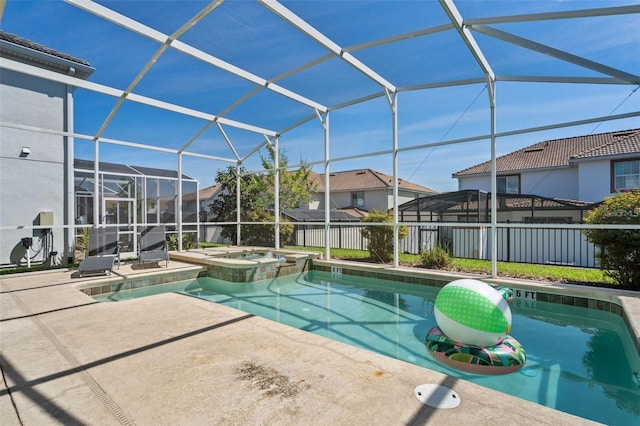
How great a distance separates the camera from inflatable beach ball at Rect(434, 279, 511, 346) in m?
3.00

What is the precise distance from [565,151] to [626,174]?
381 centimetres

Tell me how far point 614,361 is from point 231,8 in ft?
22.8

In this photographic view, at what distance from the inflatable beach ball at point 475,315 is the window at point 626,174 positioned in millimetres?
13970

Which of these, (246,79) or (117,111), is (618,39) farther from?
(117,111)

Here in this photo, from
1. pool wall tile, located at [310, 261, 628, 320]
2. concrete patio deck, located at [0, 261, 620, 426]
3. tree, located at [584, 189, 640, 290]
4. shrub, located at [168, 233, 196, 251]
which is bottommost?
pool wall tile, located at [310, 261, 628, 320]

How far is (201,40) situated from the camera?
18.9 ft

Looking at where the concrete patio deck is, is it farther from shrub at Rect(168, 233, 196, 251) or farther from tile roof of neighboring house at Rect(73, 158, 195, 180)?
tile roof of neighboring house at Rect(73, 158, 195, 180)

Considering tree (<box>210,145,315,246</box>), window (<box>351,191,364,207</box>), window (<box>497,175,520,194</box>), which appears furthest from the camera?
window (<box>351,191,364,207</box>)

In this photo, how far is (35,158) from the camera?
8.91 meters

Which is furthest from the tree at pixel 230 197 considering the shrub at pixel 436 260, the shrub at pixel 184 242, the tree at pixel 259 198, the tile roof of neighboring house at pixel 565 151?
the tile roof of neighboring house at pixel 565 151

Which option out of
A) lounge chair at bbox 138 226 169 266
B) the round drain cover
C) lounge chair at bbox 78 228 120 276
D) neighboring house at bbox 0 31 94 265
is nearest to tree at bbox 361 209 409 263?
lounge chair at bbox 138 226 169 266

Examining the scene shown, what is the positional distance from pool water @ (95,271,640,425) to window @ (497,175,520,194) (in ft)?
42.9

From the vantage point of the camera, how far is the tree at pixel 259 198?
Result: 44.3 ft

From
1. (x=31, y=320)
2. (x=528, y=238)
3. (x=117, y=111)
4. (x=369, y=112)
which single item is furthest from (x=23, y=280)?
(x=528, y=238)
